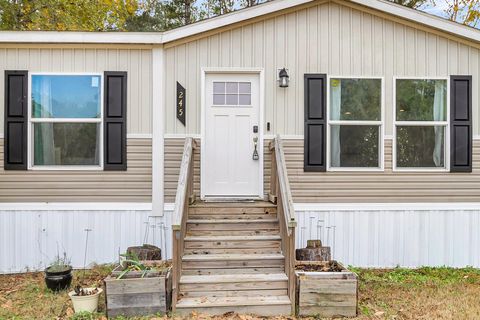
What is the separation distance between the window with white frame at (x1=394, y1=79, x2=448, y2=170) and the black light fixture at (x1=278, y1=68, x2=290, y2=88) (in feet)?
5.70

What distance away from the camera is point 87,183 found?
5.62m

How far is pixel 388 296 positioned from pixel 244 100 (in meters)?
3.31

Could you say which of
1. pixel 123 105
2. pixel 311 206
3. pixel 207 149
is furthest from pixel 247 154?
pixel 123 105

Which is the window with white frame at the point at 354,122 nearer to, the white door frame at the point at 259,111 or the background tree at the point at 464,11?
the white door frame at the point at 259,111

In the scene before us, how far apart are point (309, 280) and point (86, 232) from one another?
3.43m

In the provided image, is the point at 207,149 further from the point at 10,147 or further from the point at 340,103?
the point at 10,147

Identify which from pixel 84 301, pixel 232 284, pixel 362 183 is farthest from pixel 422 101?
pixel 84 301

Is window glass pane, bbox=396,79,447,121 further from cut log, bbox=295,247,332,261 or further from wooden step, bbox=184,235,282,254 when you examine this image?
wooden step, bbox=184,235,282,254

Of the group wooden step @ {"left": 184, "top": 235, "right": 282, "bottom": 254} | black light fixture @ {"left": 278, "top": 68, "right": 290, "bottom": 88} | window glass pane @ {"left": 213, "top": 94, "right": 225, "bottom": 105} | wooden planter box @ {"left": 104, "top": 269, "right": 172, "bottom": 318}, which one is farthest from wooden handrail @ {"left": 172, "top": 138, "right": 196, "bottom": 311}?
black light fixture @ {"left": 278, "top": 68, "right": 290, "bottom": 88}

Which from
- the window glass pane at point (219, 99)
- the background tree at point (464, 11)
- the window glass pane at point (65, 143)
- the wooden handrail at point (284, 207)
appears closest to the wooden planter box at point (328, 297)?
the wooden handrail at point (284, 207)

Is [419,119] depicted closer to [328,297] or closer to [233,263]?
[328,297]

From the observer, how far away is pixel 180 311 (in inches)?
155

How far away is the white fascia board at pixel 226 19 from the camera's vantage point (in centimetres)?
551

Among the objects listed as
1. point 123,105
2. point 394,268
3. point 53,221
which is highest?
point 123,105
